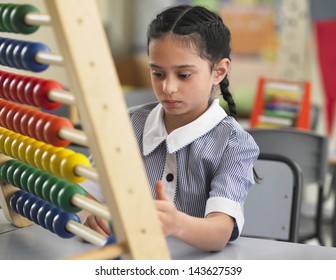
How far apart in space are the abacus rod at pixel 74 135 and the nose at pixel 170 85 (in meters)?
0.29

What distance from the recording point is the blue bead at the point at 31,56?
1.29m

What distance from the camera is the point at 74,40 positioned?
1.00 metres

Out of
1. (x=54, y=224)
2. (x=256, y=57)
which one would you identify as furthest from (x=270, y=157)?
(x=256, y=57)

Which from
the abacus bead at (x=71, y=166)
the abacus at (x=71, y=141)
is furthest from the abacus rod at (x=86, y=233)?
the abacus bead at (x=71, y=166)

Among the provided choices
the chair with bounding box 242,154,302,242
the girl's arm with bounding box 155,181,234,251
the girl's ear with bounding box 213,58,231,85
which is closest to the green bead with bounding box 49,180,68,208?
the girl's arm with bounding box 155,181,234,251

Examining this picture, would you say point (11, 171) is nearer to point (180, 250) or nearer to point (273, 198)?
point (180, 250)

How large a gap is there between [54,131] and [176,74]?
33 centimetres

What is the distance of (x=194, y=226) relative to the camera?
130 cm

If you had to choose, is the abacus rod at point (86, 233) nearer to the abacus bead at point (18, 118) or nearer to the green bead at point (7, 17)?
the abacus bead at point (18, 118)

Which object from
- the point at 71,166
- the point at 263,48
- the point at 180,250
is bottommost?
the point at 263,48

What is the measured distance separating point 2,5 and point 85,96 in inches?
18.1

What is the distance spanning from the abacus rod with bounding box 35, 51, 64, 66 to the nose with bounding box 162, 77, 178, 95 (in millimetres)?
288

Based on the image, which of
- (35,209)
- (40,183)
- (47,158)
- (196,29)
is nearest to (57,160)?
(47,158)
